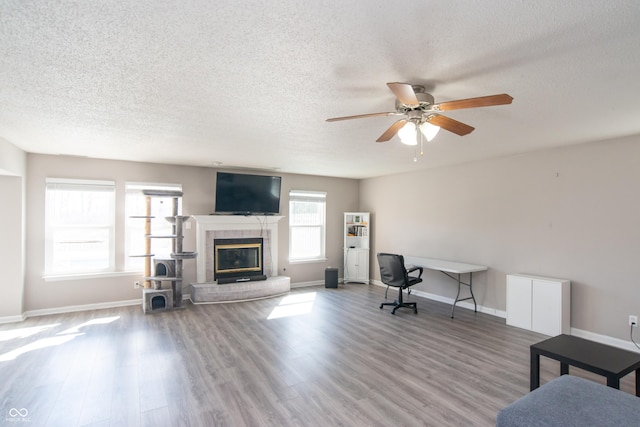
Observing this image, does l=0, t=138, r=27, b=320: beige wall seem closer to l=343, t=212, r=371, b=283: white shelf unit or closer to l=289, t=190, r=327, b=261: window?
l=289, t=190, r=327, b=261: window

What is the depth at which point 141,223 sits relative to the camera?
5.65m

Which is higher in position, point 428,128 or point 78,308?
point 428,128

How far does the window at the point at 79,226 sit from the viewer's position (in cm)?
510

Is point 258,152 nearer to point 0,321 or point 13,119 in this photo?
point 13,119

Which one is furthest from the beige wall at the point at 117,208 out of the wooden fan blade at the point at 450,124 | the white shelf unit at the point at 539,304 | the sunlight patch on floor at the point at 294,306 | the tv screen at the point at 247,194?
the wooden fan blade at the point at 450,124

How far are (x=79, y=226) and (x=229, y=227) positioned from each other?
2331 mm

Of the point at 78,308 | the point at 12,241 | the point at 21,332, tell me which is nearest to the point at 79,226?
the point at 12,241

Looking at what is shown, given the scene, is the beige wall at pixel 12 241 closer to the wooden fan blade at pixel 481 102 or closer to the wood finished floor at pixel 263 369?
the wood finished floor at pixel 263 369

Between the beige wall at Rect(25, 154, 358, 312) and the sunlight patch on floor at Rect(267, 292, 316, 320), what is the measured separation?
0.92 meters

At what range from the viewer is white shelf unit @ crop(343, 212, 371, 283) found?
755cm

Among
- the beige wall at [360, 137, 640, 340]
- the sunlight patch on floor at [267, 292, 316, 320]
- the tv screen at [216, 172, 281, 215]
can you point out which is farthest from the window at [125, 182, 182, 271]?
the beige wall at [360, 137, 640, 340]

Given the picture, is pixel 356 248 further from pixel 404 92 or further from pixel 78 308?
pixel 404 92

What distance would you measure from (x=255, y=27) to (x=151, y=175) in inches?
190

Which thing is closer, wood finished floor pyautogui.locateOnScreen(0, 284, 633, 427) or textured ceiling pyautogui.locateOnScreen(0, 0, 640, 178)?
textured ceiling pyautogui.locateOnScreen(0, 0, 640, 178)
